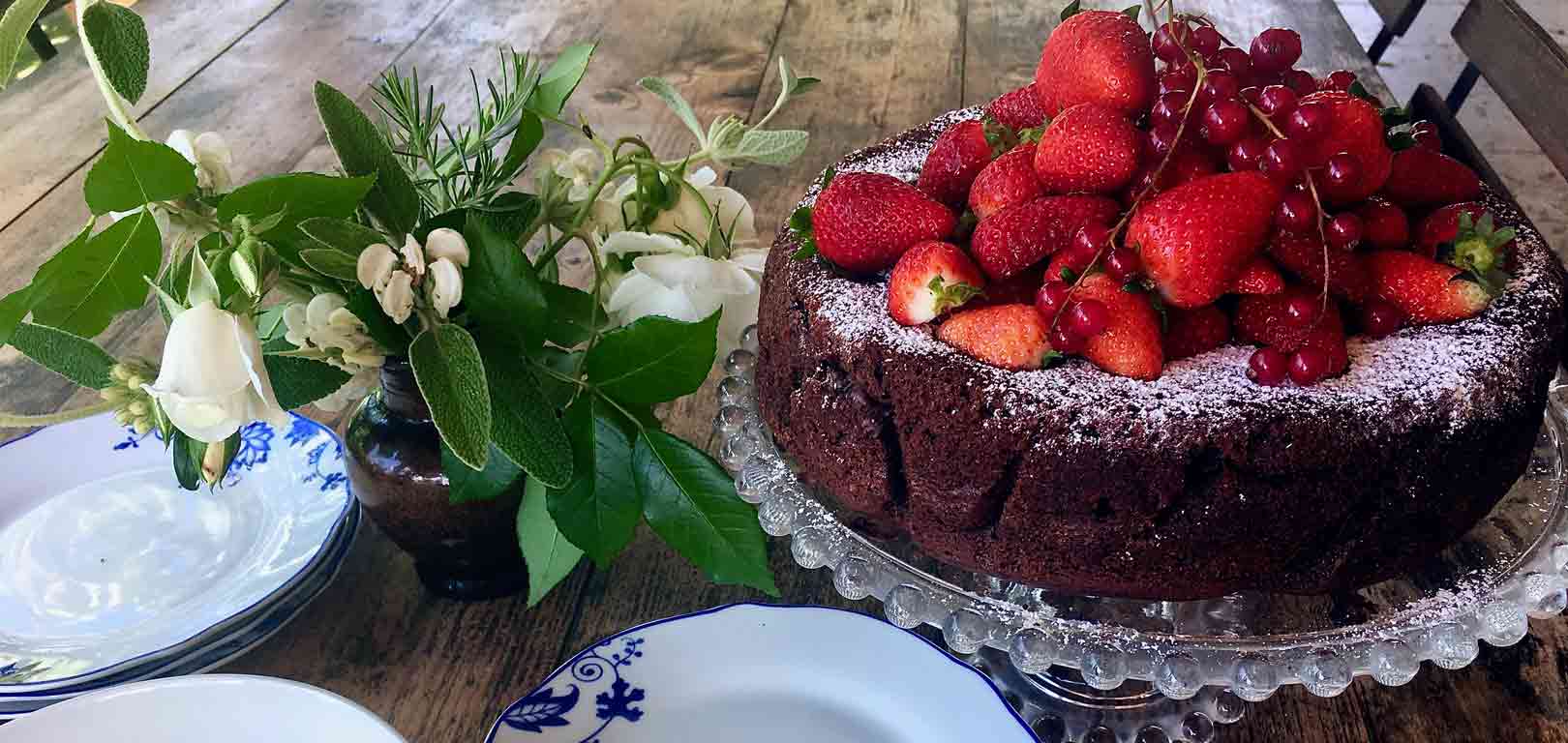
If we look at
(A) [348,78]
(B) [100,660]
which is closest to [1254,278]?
(B) [100,660]

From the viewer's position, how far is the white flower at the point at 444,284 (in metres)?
0.61

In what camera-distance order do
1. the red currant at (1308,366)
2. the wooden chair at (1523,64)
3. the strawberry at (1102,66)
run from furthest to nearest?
the wooden chair at (1523,64), the strawberry at (1102,66), the red currant at (1308,366)

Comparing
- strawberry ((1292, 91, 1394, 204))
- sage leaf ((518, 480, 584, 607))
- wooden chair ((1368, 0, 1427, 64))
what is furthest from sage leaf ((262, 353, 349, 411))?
wooden chair ((1368, 0, 1427, 64))

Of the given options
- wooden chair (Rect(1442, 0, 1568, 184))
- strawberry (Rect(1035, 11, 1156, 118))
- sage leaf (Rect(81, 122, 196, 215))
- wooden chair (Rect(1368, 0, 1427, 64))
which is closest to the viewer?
sage leaf (Rect(81, 122, 196, 215))

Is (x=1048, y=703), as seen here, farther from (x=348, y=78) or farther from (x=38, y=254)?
(x=348, y=78)

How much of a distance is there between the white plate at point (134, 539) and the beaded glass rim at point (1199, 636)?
0.34 m

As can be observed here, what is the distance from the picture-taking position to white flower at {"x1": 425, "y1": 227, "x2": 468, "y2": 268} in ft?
2.04

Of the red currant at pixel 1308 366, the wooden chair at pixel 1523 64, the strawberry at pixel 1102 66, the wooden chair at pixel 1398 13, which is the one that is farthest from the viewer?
the wooden chair at pixel 1398 13

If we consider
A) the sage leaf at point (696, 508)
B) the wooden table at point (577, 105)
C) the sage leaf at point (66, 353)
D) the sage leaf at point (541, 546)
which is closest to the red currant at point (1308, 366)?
the wooden table at point (577, 105)

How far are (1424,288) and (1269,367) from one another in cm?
14

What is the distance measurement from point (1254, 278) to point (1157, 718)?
29 centimetres

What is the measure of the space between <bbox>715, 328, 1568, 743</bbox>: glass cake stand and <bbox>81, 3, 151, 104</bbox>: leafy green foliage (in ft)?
1.41

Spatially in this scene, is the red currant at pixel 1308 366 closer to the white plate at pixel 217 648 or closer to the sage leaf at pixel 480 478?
the sage leaf at pixel 480 478

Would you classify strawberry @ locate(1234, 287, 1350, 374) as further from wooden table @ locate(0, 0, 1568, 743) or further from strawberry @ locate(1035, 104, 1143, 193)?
wooden table @ locate(0, 0, 1568, 743)
